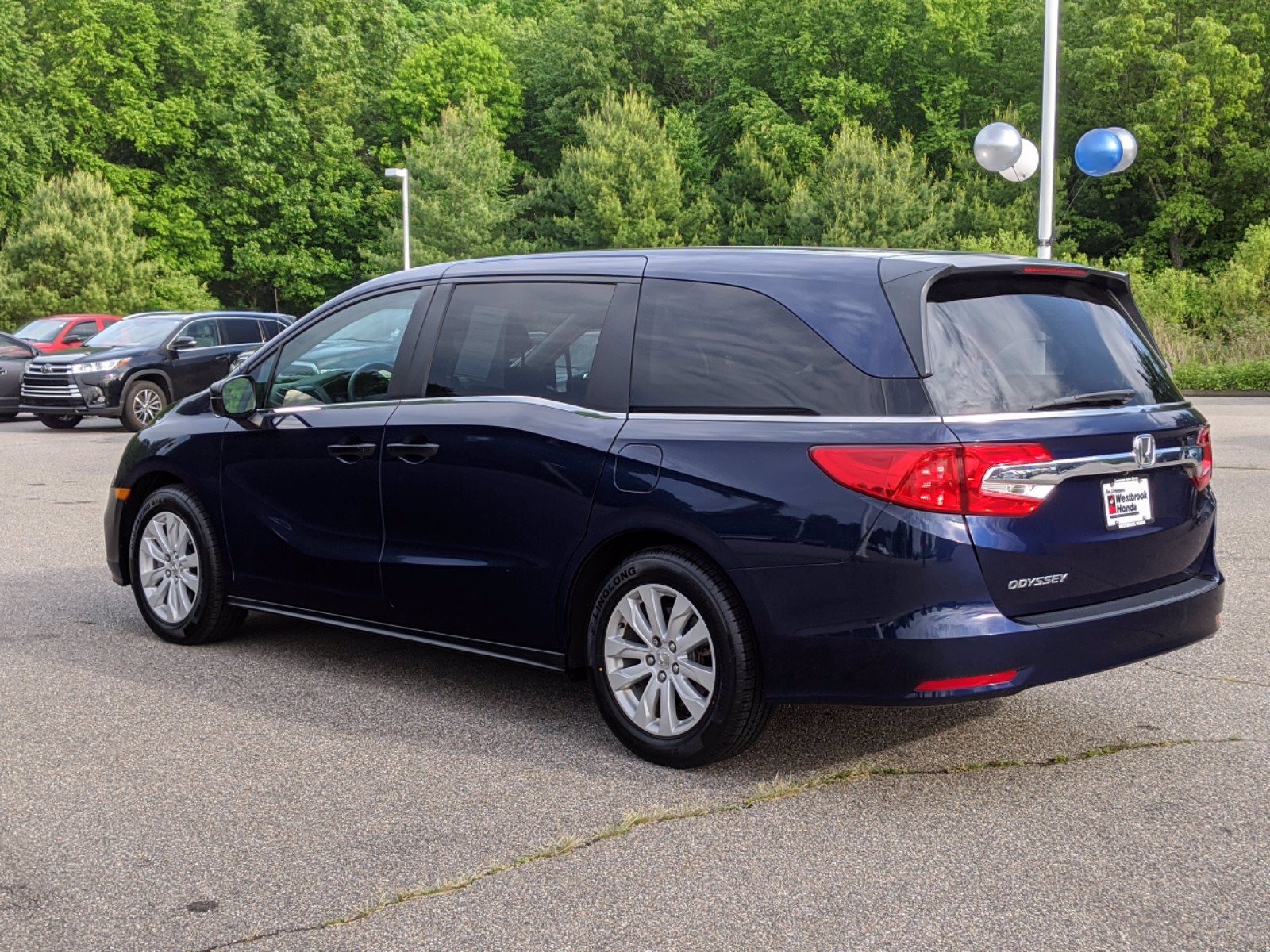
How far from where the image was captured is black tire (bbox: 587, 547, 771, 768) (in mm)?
4691

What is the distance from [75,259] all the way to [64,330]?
2320 cm

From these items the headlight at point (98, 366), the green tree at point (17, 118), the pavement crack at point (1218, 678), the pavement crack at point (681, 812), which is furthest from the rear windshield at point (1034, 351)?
the green tree at point (17, 118)

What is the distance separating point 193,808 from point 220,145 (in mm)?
60032

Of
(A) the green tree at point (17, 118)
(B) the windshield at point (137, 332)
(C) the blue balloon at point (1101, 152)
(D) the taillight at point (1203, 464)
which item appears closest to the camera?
(D) the taillight at point (1203, 464)

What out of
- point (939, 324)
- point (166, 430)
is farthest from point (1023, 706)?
point (166, 430)

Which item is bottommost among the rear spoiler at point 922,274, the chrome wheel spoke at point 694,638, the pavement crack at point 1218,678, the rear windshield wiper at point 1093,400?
the pavement crack at point 1218,678

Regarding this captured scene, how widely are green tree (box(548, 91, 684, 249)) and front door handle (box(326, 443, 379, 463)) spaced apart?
174ft

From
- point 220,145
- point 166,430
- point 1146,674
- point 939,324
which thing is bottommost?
point 1146,674

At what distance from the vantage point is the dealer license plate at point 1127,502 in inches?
185

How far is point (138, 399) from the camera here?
20453 millimetres

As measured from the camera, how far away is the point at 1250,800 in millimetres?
4531

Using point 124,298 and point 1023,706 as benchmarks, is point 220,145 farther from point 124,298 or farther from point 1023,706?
point 1023,706

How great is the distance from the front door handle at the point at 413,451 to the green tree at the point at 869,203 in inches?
1948

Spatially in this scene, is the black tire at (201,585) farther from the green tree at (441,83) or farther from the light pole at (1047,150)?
the green tree at (441,83)
